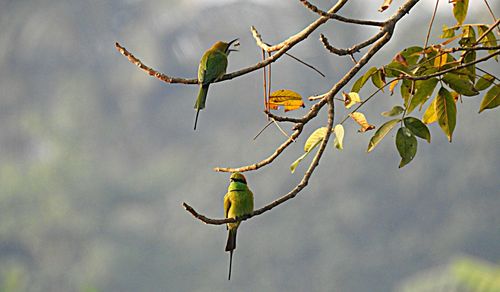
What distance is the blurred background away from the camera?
20.5 meters

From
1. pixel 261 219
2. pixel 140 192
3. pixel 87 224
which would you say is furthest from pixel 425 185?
pixel 87 224

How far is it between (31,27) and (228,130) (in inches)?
296

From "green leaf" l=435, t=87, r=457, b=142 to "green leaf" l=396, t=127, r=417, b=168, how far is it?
5 cm

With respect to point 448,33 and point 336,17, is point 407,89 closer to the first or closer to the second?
point 448,33

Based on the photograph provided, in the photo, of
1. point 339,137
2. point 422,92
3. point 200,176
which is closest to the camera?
point 339,137

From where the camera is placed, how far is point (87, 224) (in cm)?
2334

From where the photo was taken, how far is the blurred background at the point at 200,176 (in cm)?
2050

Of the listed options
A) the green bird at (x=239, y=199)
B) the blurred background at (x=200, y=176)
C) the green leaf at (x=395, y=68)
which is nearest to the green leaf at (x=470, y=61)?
the green leaf at (x=395, y=68)

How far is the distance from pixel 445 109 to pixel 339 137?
19 cm

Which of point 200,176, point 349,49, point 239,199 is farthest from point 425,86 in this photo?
point 200,176

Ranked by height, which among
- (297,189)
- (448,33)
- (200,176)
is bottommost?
(297,189)

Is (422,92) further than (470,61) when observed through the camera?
No

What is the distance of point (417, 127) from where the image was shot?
1.29 metres

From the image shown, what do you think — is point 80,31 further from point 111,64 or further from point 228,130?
point 228,130
